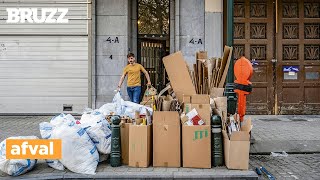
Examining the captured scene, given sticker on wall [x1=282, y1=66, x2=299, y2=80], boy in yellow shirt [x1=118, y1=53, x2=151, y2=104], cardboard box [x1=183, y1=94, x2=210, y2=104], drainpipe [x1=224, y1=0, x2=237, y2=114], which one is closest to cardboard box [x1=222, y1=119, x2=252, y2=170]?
cardboard box [x1=183, y1=94, x2=210, y2=104]

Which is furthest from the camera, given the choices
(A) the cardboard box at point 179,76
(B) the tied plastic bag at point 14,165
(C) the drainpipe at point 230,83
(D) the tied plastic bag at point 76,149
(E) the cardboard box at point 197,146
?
(C) the drainpipe at point 230,83

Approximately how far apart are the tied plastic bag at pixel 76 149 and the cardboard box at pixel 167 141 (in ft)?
3.20

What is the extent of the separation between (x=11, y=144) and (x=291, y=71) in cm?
938

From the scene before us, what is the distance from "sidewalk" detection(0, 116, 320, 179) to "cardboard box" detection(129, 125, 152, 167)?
0.45 ft

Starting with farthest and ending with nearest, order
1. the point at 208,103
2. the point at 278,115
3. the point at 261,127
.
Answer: the point at 278,115
the point at 261,127
the point at 208,103

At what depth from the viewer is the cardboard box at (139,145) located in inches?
241

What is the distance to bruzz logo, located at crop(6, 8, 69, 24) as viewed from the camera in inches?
506

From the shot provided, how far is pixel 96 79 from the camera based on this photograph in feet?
41.9

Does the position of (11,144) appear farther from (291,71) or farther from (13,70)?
(291,71)

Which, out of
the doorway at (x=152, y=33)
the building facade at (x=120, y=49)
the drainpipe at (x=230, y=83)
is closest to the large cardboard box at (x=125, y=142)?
the drainpipe at (x=230, y=83)

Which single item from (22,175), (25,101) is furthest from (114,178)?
(25,101)

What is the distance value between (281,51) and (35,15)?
8005 millimetres

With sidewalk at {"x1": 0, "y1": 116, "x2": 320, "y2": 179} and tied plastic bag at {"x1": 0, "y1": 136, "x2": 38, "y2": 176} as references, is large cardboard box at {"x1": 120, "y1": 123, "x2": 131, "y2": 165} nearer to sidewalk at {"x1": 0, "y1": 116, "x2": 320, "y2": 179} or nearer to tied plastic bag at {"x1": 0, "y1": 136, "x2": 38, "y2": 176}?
sidewalk at {"x1": 0, "y1": 116, "x2": 320, "y2": 179}

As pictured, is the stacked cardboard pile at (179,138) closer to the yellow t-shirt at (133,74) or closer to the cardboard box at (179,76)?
the cardboard box at (179,76)
